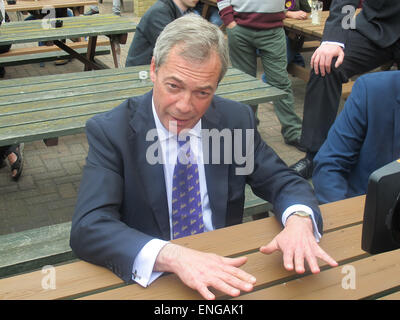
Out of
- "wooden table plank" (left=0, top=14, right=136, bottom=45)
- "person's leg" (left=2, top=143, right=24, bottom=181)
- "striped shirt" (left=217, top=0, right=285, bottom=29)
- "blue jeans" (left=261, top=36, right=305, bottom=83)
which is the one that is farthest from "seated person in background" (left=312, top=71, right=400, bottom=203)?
"blue jeans" (left=261, top=36, right=305, bottom=83)

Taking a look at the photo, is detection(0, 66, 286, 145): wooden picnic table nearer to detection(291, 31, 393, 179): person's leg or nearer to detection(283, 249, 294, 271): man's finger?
detection(291, 31, 393, 179): person's leg

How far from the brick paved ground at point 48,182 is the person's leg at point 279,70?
17 cm

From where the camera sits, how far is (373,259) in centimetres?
159

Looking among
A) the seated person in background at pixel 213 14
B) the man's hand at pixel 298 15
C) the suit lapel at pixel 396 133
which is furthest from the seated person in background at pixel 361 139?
the seated person in background at pixel 213 14

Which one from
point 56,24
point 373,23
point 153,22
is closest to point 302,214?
point 373,23

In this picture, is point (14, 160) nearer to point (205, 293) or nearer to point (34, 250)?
point (34, 250)

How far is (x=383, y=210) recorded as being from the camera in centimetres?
99

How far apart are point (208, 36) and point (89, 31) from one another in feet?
12.1

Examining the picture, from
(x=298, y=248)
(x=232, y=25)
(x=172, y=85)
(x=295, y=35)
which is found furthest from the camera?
(x=295, y=35)

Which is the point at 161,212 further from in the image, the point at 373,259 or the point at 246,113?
the point at 373,259

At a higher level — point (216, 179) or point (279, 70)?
point (216, 179)

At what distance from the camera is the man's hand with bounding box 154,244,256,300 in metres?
1.35

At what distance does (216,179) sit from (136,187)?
324mm


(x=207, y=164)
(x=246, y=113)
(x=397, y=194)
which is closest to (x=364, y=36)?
(x=246, y=113)
